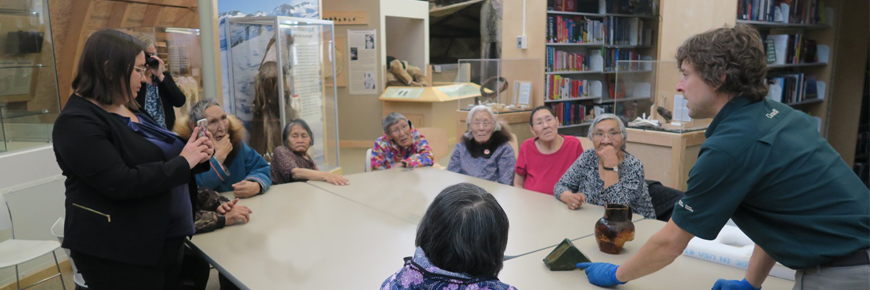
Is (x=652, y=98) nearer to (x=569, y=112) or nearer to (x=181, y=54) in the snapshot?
(x=569, y=112)

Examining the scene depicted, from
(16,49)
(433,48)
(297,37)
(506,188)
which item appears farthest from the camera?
(433,48)

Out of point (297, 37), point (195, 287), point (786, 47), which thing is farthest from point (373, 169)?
point (786, 47)

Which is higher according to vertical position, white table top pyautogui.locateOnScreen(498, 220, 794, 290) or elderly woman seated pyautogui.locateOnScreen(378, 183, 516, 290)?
elderly woman seated pyautogui.locateOnScreen(378, 183, 516, 290)

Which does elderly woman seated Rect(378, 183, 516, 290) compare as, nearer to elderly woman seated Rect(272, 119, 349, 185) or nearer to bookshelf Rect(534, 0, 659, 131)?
elderly woman seated Rect(272, 119, 349, 185)

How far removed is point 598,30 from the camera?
22.9 ft

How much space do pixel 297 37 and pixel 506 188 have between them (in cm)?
308

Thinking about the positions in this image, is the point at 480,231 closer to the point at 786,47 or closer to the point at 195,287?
the point at 195,287

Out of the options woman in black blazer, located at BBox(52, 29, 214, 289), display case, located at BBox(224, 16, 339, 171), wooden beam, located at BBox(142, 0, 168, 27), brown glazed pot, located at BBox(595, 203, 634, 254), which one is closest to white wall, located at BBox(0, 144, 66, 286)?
display case, located at BBox(224, 16, 339, 171)

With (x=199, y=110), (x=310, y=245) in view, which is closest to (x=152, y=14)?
(x=199, y=110)

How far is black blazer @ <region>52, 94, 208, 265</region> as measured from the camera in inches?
64.0

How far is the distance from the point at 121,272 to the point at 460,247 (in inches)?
49.3

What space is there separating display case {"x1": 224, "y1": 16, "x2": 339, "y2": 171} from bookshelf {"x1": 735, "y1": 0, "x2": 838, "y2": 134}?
417 centimetres

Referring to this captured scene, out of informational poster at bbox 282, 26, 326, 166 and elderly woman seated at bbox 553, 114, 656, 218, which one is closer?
elderly woman seated at bbox 553, 114, 656, 218

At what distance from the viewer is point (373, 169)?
13.0ft
